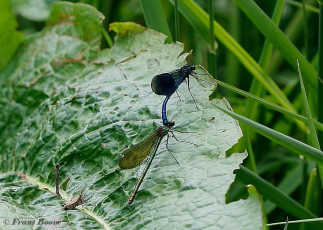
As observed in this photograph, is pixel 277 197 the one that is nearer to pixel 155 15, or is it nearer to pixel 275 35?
pixel 275 35

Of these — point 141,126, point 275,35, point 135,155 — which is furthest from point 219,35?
point 135,155

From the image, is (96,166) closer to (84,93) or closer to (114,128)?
(114,128)

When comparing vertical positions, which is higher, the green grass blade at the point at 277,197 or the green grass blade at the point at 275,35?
the green grass blade at the point at 275,35

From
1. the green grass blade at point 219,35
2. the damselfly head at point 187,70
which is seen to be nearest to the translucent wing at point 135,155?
the damselfly head at point 187,70

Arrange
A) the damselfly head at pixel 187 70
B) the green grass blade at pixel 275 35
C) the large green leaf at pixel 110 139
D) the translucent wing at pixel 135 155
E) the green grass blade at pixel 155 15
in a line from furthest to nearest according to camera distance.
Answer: the green grass blade at pixel 155 15 < the green grass blade at pixel 275 35 < the damselfly head at pixel 187 70 < the translucent wing at pixel 135 155 < the large green leaf at pixel 110 139

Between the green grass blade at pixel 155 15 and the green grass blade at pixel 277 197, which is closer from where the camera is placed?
the green grass blade at pixel 277 197

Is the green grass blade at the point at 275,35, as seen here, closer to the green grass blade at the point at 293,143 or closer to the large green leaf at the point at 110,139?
the large green leaf at the point at 110,139

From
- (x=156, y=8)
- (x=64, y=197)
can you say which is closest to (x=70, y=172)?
(x=64, y=197)

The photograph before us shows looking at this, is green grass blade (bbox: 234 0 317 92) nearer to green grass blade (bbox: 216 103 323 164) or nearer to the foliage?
the foliage

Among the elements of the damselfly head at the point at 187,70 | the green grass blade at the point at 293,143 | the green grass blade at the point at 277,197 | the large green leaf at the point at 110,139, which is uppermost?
the damselfly head at the point at 187,70
